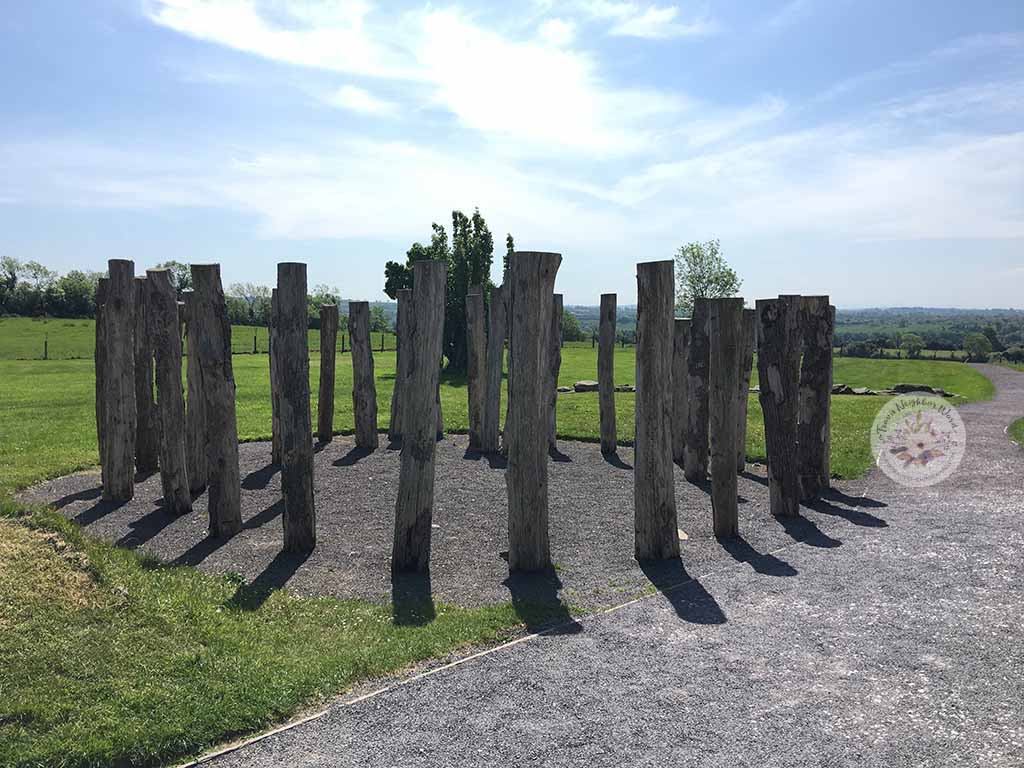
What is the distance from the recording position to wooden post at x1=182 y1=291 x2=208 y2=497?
29.7 ft

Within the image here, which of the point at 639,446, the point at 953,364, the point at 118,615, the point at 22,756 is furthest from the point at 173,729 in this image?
the point at 953,364

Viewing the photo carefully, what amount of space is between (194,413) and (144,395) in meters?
1.67

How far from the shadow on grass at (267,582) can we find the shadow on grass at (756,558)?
4.47 meters

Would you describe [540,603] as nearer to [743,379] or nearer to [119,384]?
[743,379]

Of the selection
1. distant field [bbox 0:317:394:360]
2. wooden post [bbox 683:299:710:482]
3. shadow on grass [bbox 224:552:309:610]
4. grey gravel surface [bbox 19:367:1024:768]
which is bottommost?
grey gravel surface [bbox 19:367:1024:768]

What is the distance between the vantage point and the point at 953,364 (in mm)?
44094

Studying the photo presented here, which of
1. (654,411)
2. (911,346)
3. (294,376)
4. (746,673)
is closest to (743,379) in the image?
(654,411)

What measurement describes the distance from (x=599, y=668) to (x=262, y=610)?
2.95 metres

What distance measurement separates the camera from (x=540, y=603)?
6.89m

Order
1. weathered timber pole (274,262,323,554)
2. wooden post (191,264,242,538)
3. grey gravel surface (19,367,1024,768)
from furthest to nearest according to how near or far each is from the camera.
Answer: wooden post (191,264,242,538) < weathered timber pole (274,262,323,554) < grey gravel surface (19,367,1024,768)

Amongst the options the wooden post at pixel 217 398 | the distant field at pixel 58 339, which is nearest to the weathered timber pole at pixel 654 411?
the wooden post at pixel 217 398

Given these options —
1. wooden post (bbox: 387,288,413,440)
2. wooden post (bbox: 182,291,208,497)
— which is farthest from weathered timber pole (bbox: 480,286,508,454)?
wooden post (bbox: 182,291,208,497)

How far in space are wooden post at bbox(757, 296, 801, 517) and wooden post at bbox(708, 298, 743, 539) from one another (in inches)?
29.6

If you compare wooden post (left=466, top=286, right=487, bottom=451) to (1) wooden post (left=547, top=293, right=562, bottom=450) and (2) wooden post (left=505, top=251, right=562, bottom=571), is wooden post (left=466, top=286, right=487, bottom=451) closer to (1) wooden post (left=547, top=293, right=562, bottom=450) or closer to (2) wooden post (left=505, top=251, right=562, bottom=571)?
(1) wooden post (left=547, top=293, right=562, bottom=450)
